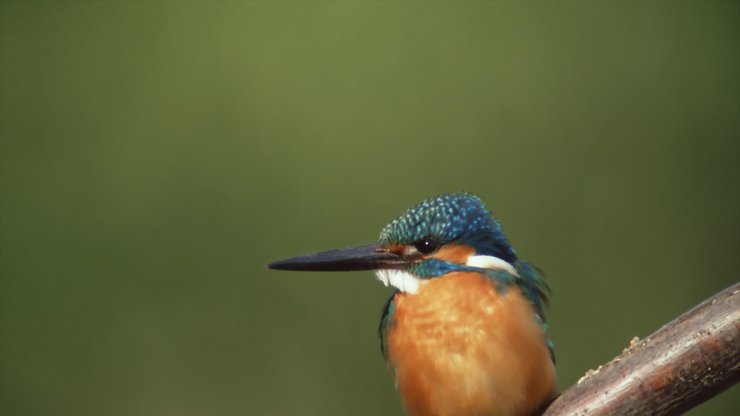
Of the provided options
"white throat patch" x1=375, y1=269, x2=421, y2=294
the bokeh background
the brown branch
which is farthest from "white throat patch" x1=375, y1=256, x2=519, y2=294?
the bokeh background

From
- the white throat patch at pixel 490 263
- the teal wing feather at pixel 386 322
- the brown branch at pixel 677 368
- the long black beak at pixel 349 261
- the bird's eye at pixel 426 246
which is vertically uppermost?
the long black beak at pixel 349 261

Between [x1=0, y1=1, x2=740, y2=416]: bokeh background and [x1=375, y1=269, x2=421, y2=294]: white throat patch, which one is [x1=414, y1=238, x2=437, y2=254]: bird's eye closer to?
[x1=375, y1=269, x2=421, y2=294]: white throat patch

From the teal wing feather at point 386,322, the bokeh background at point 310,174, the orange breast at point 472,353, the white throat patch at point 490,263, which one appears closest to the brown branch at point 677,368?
the orange breast at point 472,353

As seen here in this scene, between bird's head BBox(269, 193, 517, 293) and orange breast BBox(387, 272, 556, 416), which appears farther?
bird's head BBox(269, 193, 517, 293)

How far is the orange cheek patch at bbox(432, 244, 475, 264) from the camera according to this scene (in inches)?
75.9

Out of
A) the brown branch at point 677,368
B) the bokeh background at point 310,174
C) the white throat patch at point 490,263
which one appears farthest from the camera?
the bokeh background at point 310,174

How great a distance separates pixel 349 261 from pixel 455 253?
23 centimetres

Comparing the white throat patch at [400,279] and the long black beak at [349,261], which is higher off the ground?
the long black beak at [349,261]

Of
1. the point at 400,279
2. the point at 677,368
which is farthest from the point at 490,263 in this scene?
the point at 677,368

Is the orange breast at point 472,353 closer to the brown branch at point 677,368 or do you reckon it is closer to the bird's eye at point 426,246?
the bird's eye at point 426,246

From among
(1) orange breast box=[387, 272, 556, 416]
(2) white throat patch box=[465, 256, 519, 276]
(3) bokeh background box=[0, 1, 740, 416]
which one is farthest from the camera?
(3) bokeh background box=[0, 1, 740, 416]

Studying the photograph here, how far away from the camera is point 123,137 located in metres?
3.28

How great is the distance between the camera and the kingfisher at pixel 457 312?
67.9 inches

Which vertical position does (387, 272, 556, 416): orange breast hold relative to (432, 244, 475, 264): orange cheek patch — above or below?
below
